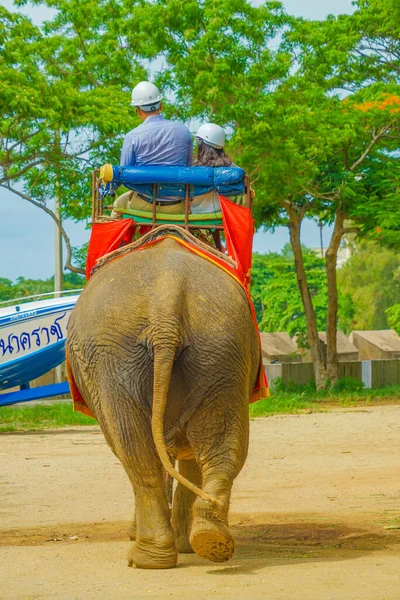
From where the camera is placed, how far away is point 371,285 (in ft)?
208

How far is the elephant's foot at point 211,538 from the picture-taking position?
5.48 metres

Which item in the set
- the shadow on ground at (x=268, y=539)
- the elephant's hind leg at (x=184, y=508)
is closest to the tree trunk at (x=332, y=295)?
the shadow on ground at (x=268, y=539)

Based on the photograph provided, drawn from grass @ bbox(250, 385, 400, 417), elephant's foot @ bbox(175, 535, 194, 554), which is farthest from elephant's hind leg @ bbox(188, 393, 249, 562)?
grass @ bbox(250, 385, 400, 417)

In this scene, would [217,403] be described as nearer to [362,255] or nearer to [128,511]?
[128,511]

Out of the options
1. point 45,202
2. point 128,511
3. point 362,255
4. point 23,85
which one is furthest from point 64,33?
point 362,255

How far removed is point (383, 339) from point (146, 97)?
1491 inches

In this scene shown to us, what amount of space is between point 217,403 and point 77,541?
2.02 metres

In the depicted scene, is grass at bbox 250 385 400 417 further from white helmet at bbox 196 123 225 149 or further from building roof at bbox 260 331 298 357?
white helmet at bbox 196 123 225 149

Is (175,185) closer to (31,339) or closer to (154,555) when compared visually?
(154,555)

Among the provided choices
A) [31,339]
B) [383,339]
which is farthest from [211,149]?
[383,339]

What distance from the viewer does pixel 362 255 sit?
2630 inches

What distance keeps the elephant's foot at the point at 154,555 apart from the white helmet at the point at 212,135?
268 cm

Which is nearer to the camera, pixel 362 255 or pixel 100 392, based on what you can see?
pixel 100 392

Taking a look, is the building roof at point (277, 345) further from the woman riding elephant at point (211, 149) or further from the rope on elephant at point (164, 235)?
the rope on elephant at point (164, 235)
